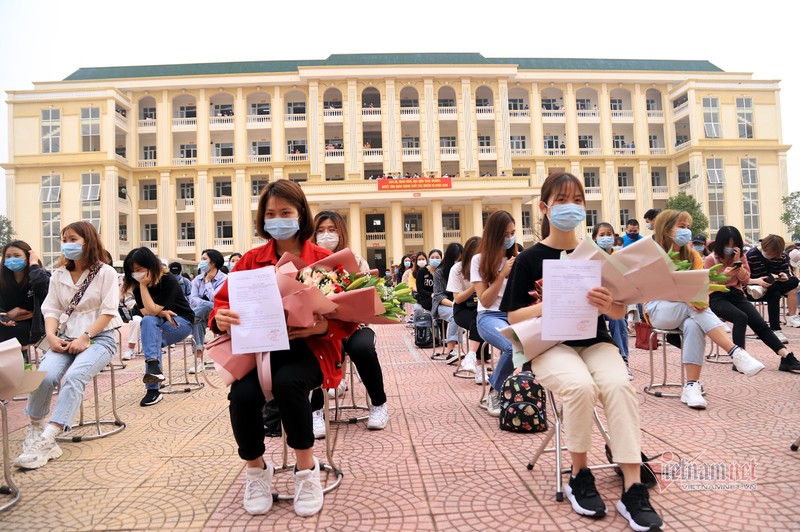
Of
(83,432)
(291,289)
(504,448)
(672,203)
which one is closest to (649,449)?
(504,448)

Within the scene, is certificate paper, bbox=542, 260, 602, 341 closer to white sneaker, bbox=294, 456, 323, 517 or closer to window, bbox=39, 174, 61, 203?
white sneaker, bbox=294, 456, 323, 517

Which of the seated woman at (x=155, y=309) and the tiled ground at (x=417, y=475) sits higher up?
the seated woman at (x=155, y=309)

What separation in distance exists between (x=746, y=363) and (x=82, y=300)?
18.0 ft

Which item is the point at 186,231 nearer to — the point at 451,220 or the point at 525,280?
the point at 451,220

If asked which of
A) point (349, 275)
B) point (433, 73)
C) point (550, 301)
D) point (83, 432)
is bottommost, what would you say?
point (83, 432)

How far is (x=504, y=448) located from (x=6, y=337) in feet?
18.7

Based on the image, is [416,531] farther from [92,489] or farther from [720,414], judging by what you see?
[720,414]

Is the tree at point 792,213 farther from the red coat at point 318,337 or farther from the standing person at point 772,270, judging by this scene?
the red coat at point 318,337

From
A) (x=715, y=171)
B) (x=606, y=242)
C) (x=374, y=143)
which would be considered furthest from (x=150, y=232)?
(x=715, y=171)

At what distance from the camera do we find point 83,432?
416cm

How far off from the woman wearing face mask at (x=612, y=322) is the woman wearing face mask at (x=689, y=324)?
45cm

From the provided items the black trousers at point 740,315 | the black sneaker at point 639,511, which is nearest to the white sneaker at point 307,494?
the black sneaker at point 639,511

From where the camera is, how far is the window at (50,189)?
35.2 meters

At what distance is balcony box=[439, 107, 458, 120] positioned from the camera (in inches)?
1462
